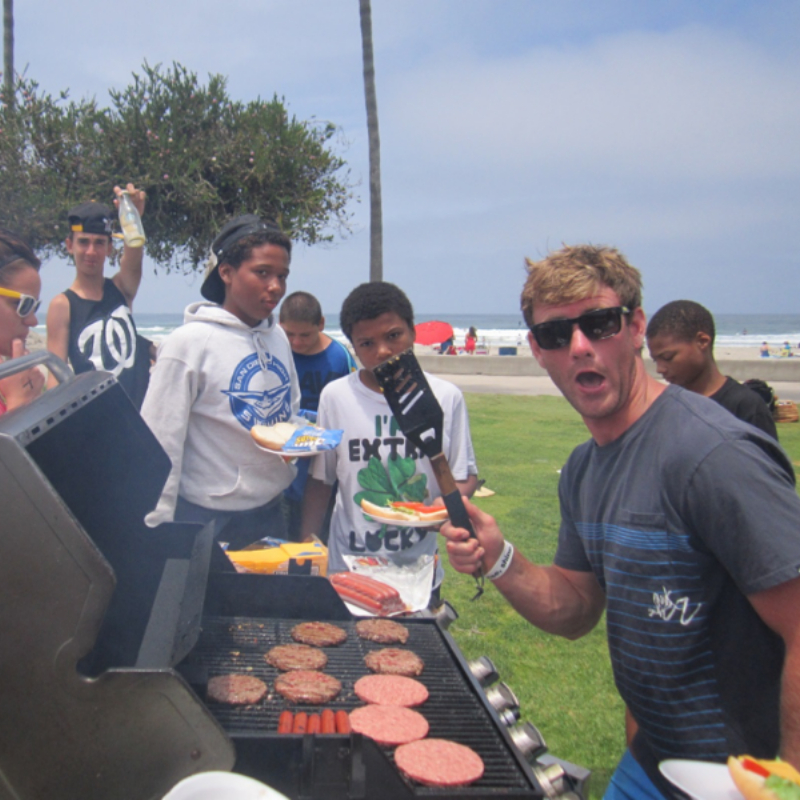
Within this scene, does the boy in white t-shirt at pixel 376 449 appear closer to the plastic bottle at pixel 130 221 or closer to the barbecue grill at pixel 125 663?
the barbecue grill at pixel 125 663

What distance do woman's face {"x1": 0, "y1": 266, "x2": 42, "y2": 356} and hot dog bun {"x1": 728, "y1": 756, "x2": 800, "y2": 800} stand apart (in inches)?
122

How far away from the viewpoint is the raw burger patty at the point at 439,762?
1602 millimetres

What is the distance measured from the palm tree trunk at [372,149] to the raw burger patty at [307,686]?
1117cm

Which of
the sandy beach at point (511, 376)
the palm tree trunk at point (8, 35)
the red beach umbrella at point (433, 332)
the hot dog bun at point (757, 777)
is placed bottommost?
the sandy beach at point (511, 376)

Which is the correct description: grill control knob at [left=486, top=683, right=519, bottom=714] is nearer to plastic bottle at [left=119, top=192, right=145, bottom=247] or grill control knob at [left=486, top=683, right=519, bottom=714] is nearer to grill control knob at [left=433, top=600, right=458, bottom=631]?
grill control knob at [left=433, top=600, right=458, bottom=631]

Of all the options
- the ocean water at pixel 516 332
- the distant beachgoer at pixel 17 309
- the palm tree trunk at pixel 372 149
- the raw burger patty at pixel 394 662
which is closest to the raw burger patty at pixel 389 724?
the raw burger patty at pixel 394 662

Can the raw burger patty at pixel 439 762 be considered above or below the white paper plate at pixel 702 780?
below

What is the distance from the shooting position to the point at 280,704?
6.35ft

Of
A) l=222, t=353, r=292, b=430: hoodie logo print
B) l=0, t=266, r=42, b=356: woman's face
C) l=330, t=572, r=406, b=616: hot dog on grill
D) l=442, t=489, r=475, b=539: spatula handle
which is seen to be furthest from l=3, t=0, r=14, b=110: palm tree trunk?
l=442, t=489, r=475, b=539: spatula handle

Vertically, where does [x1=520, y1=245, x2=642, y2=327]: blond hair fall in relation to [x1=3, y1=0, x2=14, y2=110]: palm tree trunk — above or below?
below

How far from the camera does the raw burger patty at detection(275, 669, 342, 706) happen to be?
1.96 m

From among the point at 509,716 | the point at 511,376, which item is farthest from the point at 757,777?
the point at 511,376

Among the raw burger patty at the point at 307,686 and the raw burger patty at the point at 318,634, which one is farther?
the raw burger patty at the point at 318,634

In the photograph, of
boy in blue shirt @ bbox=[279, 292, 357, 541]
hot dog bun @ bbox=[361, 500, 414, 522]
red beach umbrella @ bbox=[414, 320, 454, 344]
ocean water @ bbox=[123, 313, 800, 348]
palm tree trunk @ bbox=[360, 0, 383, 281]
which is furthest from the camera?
ocean water @ bbox=[123, 313, 800, 348]
